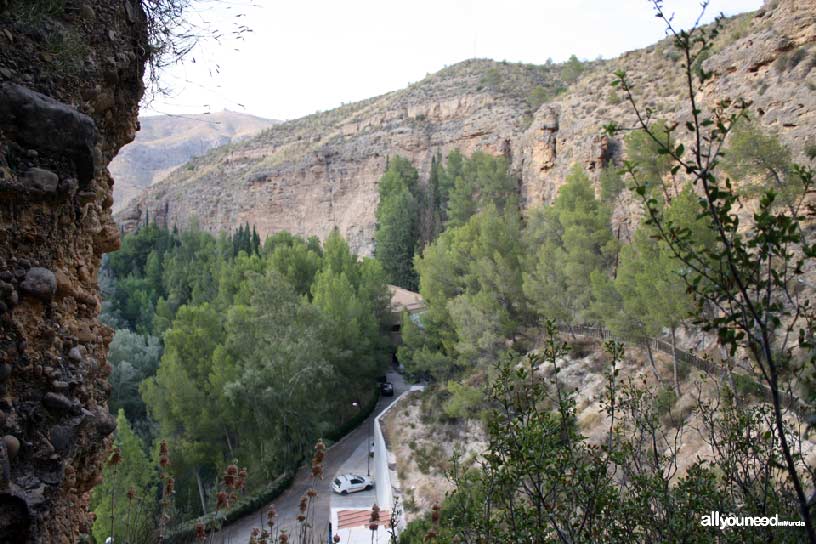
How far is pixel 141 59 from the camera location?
3605mm

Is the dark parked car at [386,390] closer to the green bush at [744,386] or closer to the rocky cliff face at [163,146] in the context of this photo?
the green bush at [744,386]

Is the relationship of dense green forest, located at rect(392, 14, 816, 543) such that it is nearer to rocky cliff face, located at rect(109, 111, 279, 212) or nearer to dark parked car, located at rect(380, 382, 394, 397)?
dark parked car, located at rect(380, 382, 394, 397)

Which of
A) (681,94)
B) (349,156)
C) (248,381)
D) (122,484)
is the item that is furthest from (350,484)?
(349,156)

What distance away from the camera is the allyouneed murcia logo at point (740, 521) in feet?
10.2

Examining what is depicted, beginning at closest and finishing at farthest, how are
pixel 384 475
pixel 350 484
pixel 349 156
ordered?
pixel 384 475 → pixel 350 484 → pixel 349 156

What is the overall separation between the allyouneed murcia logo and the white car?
13.4m

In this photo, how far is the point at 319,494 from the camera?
54.5 feet

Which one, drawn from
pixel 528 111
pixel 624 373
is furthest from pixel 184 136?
pixel 624 373

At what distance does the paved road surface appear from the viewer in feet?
46.1

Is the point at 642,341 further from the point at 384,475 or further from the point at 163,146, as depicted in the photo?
the point at 163,146

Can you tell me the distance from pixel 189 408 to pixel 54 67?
14.6 m

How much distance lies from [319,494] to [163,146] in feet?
420

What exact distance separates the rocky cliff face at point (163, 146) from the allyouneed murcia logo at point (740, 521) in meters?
93.0

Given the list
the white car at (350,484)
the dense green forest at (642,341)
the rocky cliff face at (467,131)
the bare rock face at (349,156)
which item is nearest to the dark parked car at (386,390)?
the dense green forest at (642,341)
